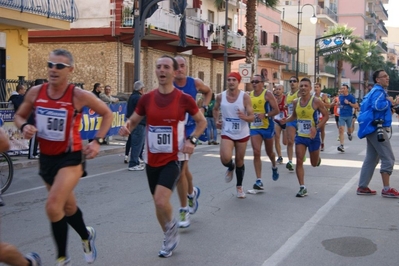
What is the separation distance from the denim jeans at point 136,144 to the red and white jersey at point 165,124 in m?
6.96

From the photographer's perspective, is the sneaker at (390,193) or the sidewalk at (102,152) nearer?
the sneaker at (390,193)

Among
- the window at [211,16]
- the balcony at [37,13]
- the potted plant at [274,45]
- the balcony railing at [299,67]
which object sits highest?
the window at [211,16]

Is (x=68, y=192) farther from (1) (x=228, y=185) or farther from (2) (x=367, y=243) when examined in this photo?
(1) (x=228, y=185)

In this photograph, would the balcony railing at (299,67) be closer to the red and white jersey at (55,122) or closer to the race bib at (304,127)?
the race bib at (304,127)

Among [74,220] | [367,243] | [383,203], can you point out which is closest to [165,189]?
[74,220]

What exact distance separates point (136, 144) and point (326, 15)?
2447 inches

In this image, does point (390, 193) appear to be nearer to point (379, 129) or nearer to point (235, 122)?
point (379, 129)

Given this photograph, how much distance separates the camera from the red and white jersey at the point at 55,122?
523 cm

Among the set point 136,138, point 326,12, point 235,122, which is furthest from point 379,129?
point 326,12

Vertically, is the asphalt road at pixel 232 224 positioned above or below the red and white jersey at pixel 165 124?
below

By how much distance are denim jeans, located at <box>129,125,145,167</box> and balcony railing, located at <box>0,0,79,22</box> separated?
7.58 meters

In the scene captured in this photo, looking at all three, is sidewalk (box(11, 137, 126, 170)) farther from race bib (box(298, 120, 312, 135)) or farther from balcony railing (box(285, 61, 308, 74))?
balcony railing (box(285, 61, 308, 74))

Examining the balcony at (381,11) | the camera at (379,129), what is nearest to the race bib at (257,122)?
the camera at (379,129)

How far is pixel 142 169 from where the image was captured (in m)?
13.1
